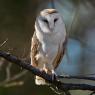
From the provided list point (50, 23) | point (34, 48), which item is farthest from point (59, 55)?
point (50, 23)

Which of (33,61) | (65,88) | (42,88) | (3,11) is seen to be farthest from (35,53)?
(3,11)

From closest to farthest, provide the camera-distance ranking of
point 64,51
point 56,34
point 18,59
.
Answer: point 18,59, point 56,34, point 64,51

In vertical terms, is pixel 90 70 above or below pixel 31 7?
below

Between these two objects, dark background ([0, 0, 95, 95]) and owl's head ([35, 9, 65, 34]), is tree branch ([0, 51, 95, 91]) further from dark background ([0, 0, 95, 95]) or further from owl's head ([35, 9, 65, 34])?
dark background ([0, 0, 95, 95])

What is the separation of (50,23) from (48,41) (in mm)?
124

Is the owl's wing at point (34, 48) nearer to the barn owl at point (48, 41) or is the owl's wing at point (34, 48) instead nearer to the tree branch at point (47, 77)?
the barn owl at point (48, 41)

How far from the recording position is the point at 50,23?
3.59 meters

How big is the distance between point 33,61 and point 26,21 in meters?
3.42

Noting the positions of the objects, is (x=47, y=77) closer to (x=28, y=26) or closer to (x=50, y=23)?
(x=50, y=23)

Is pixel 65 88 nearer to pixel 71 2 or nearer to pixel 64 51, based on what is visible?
pixel 64 51

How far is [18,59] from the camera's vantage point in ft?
11.1

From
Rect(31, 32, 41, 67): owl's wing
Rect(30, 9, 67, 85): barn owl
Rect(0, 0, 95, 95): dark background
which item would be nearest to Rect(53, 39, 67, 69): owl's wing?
Rect(30, 9, 67, 85): barn owl

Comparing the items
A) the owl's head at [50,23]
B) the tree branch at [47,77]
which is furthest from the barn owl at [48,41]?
the tree branch at [47,77]

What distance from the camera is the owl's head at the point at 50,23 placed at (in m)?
3.60
